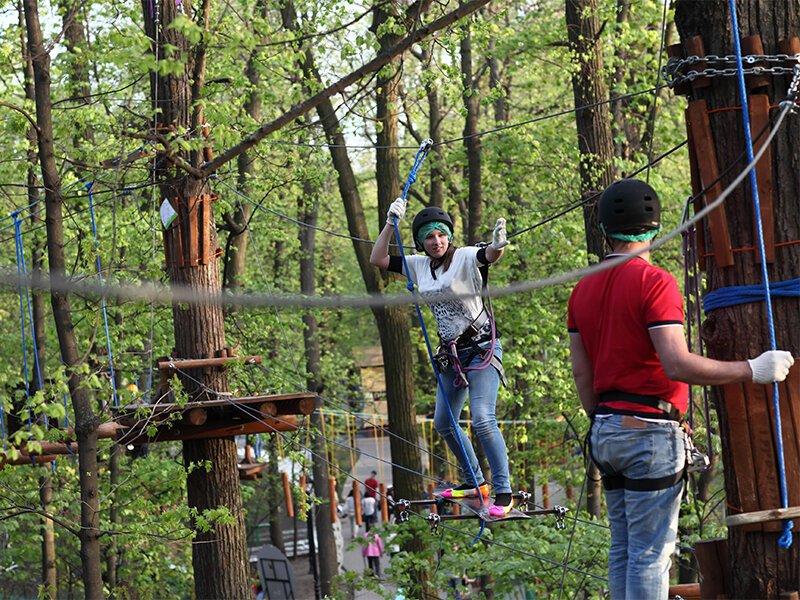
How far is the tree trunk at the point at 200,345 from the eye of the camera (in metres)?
10.8

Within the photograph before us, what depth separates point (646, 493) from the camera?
453 cm

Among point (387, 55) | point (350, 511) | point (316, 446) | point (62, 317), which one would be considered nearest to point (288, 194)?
point (316, 446)

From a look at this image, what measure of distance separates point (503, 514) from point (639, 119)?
12.1m

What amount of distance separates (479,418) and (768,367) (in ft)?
11.2

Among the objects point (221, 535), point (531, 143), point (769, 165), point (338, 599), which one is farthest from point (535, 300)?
point (769, 165)

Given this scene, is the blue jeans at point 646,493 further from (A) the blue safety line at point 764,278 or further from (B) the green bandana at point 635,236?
(B) the green bandana at point 635,236

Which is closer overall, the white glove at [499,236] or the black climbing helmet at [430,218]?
the white glove at [499,236]

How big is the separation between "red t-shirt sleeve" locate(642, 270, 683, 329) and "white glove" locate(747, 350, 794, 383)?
37 cm

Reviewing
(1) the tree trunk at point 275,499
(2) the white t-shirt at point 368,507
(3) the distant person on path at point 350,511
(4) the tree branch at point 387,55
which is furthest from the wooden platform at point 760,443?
(3) the distant person on path at point 350,511

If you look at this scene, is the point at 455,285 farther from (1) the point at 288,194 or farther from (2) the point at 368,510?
(2) the point at 368,510

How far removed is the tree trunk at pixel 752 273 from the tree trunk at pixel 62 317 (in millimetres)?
4898

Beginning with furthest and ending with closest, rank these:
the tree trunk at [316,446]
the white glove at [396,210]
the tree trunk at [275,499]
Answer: the tree trunk at [275,499] → the tree trunk at [316,446] → the white glove at [396,210]

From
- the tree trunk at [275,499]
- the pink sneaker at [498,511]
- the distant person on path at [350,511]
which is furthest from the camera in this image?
the distant person on path at [350,511]

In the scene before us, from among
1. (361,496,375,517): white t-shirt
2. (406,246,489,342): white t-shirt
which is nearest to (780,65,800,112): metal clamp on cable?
(406,246,489,342): white t-shirt
